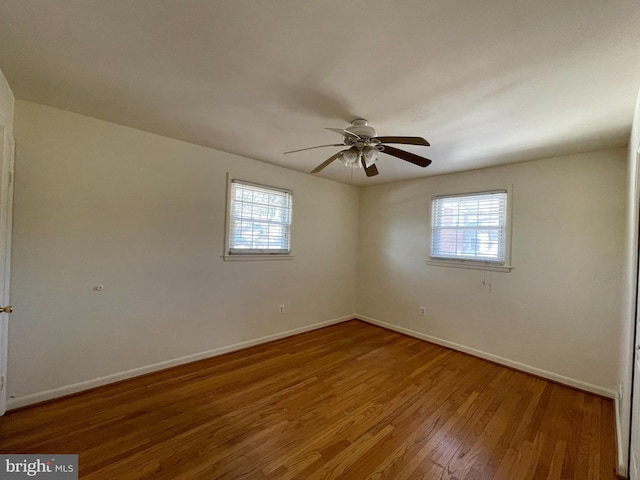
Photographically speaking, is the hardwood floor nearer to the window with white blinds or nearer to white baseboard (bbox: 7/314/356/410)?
white baseboard (bbox: 7/314/356/410)

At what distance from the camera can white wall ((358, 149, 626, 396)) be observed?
2.68 m

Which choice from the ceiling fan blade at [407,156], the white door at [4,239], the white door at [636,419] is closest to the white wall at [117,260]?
the white door at [4,239]

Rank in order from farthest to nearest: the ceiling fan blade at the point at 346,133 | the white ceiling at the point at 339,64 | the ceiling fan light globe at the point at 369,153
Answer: the ceiling fan light globe at the point at 369,153 → the ceiling fan blade at the point at 346,133 → the white ceiling at the point at 339,64

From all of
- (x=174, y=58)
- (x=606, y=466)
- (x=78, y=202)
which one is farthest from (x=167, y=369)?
(x=606, y=466)

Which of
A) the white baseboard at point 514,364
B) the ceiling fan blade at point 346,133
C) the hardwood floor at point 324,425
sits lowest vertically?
the hardwood floor at point 324,425

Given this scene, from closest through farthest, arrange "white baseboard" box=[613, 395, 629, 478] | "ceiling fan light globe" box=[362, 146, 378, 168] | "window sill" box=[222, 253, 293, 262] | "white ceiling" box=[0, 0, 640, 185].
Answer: "white ceiling" box=[0, 0, 640, 185] → "white baseboard" box=[613, 395, 629, 478] → "ceiling fan light globe" box=[362, 146, 378, 168] → "window sill" box=[222, 253, 293, 262]

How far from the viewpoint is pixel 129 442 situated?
1.85 meters

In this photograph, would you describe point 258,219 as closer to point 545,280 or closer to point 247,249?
point 247,249

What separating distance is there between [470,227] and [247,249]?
9.78 feet

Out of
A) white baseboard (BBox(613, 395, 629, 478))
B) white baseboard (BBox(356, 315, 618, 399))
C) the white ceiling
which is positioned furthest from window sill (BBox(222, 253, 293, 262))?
white baseboard (BBox(613, 395, 629, 478))

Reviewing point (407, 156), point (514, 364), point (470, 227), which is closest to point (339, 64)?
point (407, 156)

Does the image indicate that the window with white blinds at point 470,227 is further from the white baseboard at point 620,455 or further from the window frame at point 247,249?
the window frame at point 247,249

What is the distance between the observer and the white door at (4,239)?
180 cm

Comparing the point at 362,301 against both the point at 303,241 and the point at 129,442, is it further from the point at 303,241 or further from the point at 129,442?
the point at 129,442
